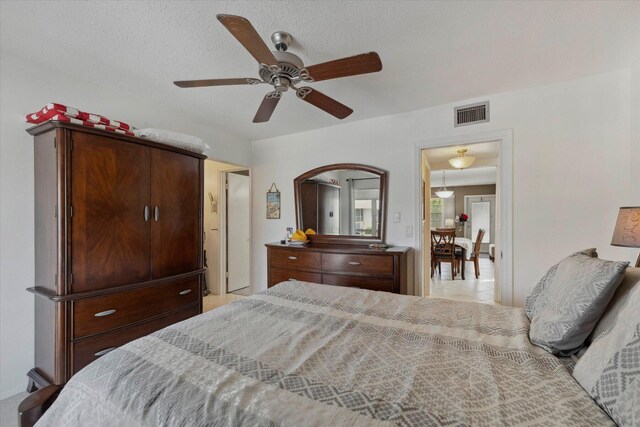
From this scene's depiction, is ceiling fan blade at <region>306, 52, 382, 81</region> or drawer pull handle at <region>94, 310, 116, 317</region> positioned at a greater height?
ceiling fan blade at <region>306, 52, 382, 81</region>

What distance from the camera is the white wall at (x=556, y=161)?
2.25 metres

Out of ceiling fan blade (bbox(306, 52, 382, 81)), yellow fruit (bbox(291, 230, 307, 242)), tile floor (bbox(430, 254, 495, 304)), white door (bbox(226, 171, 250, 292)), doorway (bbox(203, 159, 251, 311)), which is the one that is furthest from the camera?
white door (bbox(226, 171, 250, 292))

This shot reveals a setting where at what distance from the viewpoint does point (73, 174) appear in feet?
6.04

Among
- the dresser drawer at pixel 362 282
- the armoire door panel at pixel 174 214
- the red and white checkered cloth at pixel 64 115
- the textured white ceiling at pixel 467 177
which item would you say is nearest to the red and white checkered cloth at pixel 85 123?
the red and white checkered cloth at pixel 64 115

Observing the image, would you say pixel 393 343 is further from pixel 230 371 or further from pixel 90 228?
pixel 90 228

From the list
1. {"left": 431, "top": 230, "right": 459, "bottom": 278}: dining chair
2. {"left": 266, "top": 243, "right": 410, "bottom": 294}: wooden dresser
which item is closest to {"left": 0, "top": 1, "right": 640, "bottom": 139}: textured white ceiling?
{"left": 266, "top": 243, "right": 410, "bottom": 294}: wooden dresser

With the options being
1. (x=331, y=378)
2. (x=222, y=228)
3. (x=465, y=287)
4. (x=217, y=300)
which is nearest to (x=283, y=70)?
(x=331, y=378)

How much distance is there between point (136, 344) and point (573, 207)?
3256mm

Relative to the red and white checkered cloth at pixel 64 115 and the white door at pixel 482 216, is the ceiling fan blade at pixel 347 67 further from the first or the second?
the white door at pixel 482 216

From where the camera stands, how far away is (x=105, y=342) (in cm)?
199

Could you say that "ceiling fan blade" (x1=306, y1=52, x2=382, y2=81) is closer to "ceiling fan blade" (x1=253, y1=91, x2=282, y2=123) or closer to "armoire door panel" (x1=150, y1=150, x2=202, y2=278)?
"ceiling fan blade" (x1=253, y1=91, x2=282, y2=123)

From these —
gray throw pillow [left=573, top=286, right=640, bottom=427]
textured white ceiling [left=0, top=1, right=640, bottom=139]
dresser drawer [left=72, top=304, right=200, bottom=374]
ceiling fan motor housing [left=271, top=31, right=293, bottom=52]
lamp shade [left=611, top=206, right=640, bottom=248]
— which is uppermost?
textured white ceiling [left=0, top=1, right=640, bottom=139]

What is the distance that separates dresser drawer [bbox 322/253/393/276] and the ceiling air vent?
1574mm

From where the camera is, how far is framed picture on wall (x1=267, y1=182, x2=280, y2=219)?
400 cm
